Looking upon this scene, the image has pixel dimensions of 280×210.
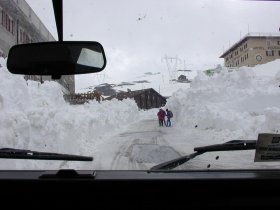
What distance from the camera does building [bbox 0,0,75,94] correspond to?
275cm

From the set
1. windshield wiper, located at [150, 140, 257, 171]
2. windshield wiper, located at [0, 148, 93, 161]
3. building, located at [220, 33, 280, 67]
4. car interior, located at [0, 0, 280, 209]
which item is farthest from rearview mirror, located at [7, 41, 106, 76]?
building, located at [220, 33, 280, 67]

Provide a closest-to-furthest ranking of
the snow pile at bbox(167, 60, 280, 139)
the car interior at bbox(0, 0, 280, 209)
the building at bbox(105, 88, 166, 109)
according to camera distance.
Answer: the car interior at bbox(0, 0, 280, 209), the building at bbox(105, 88, 166, 109), the snow pile at bbox(167, 60, 280, 139)

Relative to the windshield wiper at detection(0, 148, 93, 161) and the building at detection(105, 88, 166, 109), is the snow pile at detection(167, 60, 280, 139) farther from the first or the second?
the windshield wiper at detection(0, 148, 93, 161)

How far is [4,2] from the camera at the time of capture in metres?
2.72

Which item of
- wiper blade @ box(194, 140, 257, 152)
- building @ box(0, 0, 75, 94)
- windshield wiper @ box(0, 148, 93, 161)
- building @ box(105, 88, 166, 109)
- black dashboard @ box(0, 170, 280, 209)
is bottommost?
black dashboard @ box(0, 170, 280, 209)

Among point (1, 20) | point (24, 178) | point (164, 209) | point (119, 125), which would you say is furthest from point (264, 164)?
point (119, 125)

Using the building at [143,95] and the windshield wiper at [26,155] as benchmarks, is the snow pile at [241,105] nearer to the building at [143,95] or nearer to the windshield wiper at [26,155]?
the building at [143,95]

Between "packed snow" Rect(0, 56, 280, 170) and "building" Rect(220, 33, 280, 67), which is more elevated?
"building" Rect(220, 33, 280, 67)

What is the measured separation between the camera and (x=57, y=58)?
8.86 ft

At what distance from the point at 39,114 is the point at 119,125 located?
32.0ft

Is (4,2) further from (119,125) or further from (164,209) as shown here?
(119,125)

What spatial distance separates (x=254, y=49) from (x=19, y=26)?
1647 millimetres

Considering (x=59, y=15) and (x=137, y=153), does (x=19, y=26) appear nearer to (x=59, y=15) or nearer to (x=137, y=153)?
(x=59, y=15)

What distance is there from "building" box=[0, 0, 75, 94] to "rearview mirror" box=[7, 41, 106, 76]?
16cm
